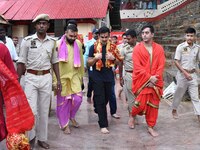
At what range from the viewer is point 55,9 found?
15.9 metres

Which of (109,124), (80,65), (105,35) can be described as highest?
(105,35)

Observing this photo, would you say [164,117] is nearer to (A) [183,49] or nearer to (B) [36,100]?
(A) [183,49]

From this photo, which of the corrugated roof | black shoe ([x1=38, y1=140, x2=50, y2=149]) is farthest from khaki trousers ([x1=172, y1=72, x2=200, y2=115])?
the corrugated roof

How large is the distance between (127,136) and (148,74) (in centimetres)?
102

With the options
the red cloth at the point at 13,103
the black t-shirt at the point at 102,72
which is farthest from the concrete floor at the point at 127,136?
the red cloth at the point at 13,103

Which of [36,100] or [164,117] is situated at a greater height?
[36,100]

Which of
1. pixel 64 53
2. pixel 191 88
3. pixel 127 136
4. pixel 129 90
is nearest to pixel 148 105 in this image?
pixel 127 136

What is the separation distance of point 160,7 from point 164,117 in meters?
20.2

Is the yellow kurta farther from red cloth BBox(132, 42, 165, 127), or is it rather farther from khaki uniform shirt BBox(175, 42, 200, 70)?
khaki uniform shirt BBox(175, 42, 200, 70)

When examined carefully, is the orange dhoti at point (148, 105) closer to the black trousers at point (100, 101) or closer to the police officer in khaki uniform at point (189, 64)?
the black trousers at point (100, 101)

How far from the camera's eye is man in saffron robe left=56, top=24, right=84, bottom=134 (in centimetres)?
551

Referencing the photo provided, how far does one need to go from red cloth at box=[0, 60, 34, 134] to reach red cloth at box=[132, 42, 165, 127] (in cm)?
264

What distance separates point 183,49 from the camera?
6.09m

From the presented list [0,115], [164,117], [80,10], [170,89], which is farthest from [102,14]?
[0,115]
